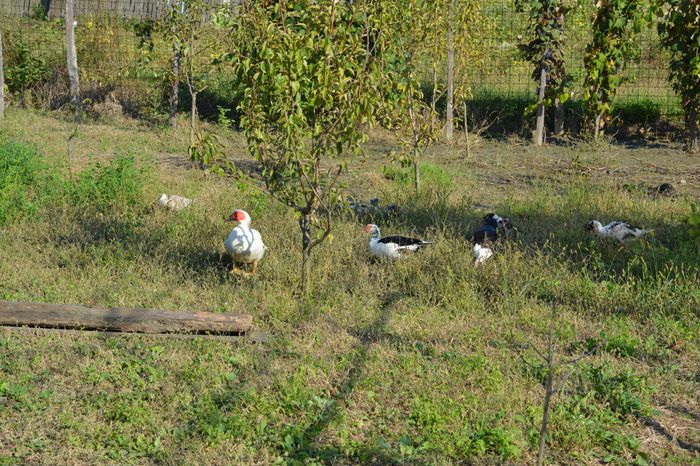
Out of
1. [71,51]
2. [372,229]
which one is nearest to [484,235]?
[372,229]

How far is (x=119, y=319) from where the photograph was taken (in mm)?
5938

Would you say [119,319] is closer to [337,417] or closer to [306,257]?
[306,257]

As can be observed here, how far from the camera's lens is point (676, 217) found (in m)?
8.89

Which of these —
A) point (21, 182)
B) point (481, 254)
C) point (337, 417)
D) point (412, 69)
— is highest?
point (412, 69)

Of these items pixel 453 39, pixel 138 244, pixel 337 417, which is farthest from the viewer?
pixel 453 39

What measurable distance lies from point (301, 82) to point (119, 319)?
7.25ft

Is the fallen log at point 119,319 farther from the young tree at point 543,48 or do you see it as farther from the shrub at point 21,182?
the young tree at point 543,48

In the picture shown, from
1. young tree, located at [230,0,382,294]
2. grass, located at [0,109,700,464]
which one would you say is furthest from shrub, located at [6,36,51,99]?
young tree, located at [230,0,382,294]

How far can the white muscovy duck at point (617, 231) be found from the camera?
7844 mm

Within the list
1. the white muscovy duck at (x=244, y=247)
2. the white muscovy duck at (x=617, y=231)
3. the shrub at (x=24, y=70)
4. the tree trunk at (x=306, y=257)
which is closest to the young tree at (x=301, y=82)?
the tree trunk at (x=306, y=257)

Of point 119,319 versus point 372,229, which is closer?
point 119,319

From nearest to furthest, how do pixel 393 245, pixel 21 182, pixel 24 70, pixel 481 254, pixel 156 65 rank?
pixel 481 254 < pixel 393 245 < pixel 21 182 < pixel 156 65 < pixel 24 70

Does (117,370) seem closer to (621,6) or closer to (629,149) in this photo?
(621,6)

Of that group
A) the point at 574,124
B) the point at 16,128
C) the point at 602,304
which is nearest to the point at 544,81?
the point at 574,124
